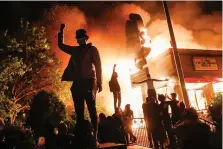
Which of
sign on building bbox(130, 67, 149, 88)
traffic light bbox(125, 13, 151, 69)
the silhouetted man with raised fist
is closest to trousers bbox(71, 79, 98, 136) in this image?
the silhouetted man with raised fist

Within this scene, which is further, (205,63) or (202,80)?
(205,63)

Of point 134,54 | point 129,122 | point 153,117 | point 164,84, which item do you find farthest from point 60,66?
point 153,117

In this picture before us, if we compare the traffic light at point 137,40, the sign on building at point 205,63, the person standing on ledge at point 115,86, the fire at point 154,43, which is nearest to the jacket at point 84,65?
the person standing on ledge at point 115,86

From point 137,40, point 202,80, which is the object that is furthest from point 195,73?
point 137,40

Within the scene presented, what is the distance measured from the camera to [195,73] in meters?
17.6

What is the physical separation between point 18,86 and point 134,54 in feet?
31.3

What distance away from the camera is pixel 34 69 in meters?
18.8

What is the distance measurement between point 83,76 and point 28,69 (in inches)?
555

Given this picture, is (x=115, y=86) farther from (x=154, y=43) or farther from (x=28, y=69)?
(x=154, y=43)

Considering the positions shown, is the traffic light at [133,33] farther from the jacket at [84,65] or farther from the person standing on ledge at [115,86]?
the jacket at [84,65]

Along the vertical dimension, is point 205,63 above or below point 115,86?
above

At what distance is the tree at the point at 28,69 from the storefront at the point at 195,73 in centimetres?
790

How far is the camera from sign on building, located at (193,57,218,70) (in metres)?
17.9

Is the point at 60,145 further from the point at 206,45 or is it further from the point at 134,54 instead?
the point at 206,45
